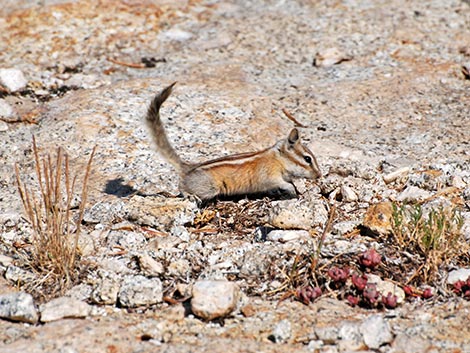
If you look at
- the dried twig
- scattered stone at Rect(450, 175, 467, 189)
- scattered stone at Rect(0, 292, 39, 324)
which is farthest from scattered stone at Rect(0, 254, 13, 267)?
the dried twig

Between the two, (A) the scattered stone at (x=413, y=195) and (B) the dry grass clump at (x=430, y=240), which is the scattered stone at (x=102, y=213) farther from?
(A) the scattered stone at (x=413, y=195)

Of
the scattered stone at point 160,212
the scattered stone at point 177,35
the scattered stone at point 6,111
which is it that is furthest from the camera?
the scattered stone at point 177,35

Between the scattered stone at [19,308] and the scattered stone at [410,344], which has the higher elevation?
the scattered stone at [410,344]

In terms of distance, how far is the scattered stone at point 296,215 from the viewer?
18.0 ft

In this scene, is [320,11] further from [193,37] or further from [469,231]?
[469,231]

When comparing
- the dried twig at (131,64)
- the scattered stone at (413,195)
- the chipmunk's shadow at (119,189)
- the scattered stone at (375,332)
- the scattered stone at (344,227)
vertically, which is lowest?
the dried twig at (131,64)

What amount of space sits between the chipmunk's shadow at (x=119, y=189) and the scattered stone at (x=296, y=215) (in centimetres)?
134

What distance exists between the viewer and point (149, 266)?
505 cm

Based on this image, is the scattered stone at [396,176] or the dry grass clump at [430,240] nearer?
the dry grass clump at [430,240]

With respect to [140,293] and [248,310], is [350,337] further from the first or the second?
[140,293]

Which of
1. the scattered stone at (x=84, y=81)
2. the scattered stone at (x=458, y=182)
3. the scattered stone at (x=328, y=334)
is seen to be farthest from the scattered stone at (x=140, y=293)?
the scattered stone at (x=84, y=81)

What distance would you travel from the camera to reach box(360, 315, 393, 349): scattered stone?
4.27 metres

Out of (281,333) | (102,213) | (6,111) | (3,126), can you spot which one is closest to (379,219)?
(281,333)

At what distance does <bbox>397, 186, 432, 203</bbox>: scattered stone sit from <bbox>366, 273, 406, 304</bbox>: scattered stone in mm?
1210
